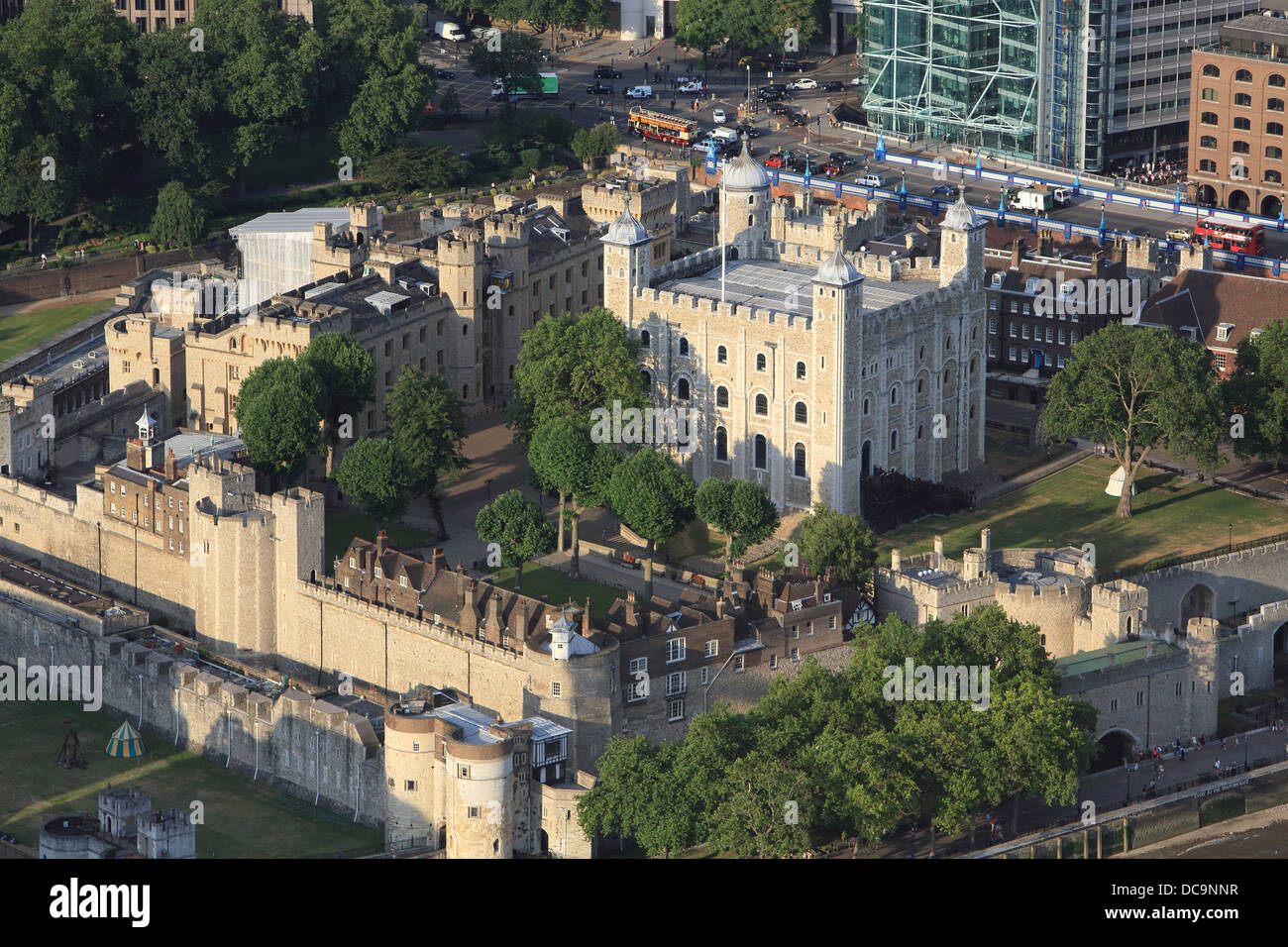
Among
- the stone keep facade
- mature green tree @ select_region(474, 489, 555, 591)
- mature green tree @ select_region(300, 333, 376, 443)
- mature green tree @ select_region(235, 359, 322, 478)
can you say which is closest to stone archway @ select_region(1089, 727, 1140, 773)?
the stone keep facade

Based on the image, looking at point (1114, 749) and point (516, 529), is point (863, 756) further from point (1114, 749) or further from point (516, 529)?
point (516, 529)

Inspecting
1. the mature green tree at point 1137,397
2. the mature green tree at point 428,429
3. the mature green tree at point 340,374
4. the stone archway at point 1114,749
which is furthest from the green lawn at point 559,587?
the mature green tree at point 1137,397

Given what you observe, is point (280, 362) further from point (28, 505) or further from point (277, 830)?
point (277, 830)

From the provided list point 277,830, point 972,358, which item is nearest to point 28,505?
point 277,830

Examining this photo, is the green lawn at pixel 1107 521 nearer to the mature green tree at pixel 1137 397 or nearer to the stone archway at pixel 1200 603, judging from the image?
the mature green tree at pixel 1137 397

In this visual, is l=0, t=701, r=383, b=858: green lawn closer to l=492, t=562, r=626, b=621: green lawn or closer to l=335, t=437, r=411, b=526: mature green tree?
l=335, t=437, r=411, b=526: mature green tree
